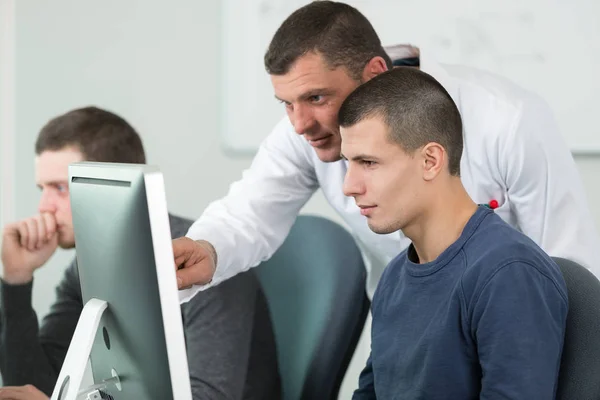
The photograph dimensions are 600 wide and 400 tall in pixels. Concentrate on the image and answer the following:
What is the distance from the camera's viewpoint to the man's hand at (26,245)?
1.89 meters

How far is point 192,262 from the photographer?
1.47 m

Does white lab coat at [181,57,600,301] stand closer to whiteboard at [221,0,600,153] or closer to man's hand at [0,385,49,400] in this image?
man's hand at [0,385,49,400]

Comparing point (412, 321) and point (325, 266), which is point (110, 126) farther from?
point (412, 321)

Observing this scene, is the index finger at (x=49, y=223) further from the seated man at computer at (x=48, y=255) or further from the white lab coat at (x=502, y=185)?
the white lab coat at (x=502, y=185)

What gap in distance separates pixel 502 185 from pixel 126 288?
90 cm

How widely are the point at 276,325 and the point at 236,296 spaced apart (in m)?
0.14

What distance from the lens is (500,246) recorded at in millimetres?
1154

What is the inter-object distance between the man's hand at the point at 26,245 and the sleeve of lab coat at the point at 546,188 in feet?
3.22

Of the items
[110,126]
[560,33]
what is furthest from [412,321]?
[560,33]

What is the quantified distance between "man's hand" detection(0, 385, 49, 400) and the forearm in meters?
0.33

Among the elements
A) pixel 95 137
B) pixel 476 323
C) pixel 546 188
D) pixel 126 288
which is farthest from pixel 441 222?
pixel 95 137

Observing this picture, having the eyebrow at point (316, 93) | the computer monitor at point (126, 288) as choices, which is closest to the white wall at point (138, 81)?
the eyebrow at point (316, 93)

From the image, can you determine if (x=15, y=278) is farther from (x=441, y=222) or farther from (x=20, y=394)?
(x=441, y=222)

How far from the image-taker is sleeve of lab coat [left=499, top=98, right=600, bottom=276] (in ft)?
5.11
